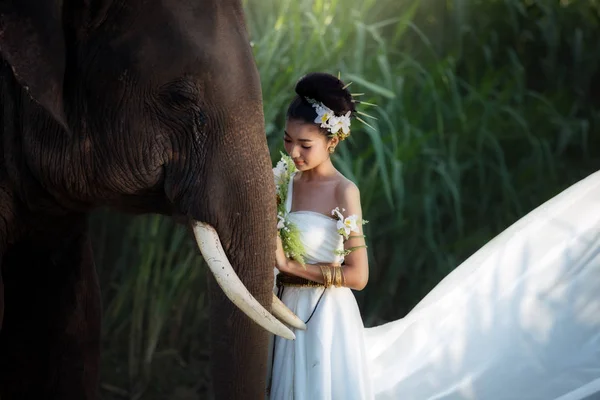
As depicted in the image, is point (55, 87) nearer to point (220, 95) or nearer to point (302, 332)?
point (220, 95)

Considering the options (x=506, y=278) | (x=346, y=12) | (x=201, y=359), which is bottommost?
(x=201, y=359)

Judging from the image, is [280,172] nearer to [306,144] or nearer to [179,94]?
[306,144]

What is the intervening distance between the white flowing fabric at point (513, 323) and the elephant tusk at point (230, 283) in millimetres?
1148

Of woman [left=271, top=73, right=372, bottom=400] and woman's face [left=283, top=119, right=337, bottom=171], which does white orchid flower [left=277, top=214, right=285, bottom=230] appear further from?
woman's face [left=283, top=119, right=337, bottom=171]

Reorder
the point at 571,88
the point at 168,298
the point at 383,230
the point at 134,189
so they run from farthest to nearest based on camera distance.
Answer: the point at 571,88
the point at 383,230
the point at 168,298
the point at 134,189

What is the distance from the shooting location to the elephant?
2217mm

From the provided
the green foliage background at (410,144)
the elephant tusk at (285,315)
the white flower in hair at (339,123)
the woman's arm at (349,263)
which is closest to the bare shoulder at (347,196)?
the woman's arm at (349,263)

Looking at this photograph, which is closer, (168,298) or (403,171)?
(168,298)

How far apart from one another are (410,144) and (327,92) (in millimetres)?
1574

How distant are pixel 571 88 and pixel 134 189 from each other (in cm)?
330

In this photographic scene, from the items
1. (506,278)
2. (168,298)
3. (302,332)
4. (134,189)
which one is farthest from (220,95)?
(168,298)

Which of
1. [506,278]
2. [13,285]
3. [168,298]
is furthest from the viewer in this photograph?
[168,298]

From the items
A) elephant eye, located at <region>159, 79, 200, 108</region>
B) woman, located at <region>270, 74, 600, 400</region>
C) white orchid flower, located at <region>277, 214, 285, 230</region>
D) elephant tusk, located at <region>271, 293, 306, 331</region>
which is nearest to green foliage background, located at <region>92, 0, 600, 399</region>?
woman, located at <region>270, 74, 600, 400</region>

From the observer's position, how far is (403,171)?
14.6 ft
